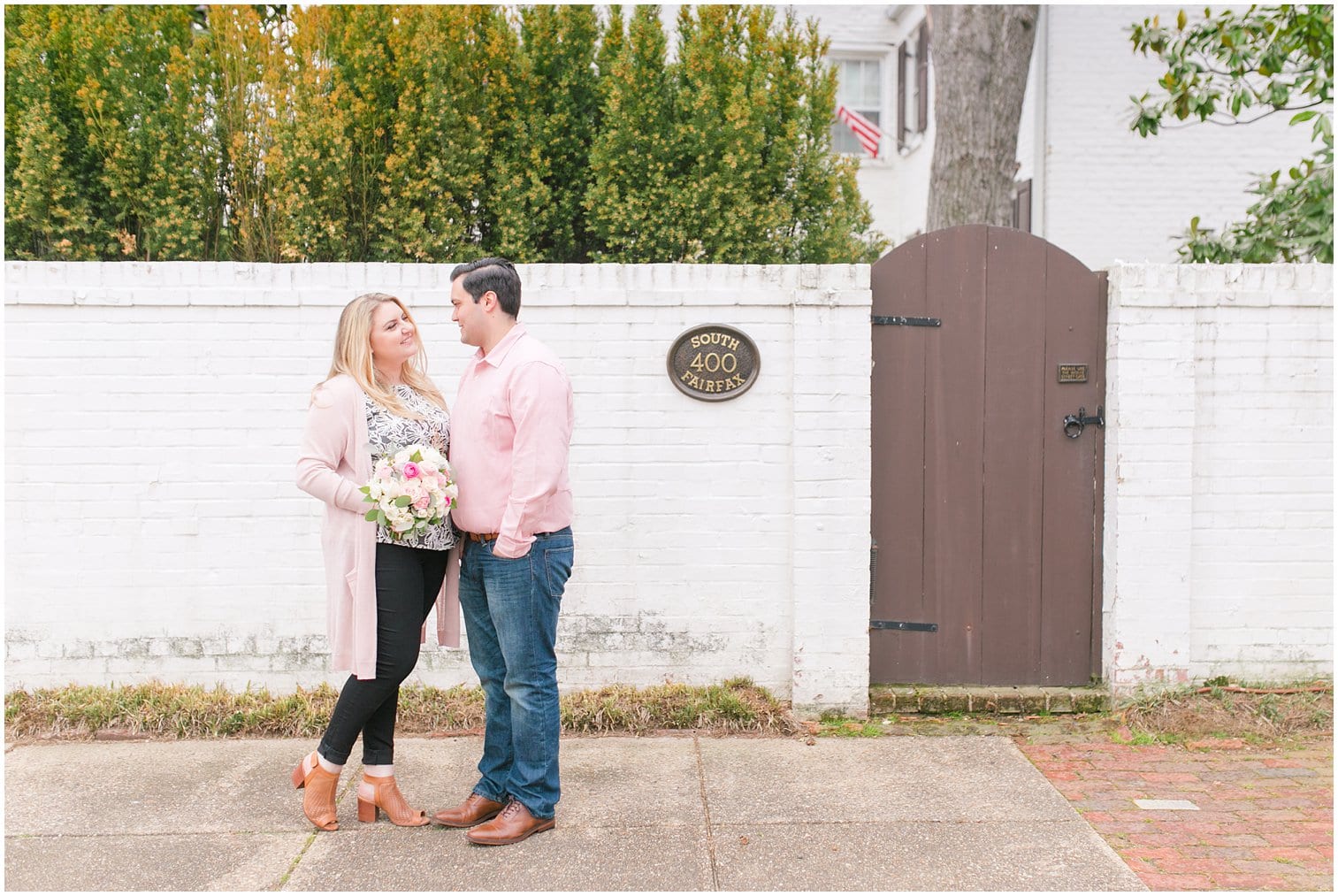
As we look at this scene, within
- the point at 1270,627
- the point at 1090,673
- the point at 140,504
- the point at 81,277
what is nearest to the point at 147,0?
the point at 81,277

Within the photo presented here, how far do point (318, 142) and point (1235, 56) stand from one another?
500 centimetres

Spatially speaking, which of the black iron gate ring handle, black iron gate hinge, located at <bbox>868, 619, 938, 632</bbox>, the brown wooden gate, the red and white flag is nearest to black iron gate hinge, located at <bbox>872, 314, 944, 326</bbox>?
the brown wooden gate

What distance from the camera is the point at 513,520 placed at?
344 cm

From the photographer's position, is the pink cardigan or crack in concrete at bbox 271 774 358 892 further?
the pink cardigan

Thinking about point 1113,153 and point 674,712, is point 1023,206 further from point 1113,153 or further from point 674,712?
point 674,712

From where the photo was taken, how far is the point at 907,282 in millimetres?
4867

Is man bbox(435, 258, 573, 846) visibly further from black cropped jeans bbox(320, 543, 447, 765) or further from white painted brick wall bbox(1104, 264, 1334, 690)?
white painted brick wall bbox(1104, 264, 1334, 690)

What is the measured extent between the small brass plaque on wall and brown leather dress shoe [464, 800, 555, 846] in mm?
2964

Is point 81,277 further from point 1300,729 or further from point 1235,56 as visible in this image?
point 1235,56

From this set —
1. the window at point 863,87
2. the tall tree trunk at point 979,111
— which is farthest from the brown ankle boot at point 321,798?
the window at point 863,87

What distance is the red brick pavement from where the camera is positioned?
136 inches

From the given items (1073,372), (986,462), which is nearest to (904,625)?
(986,462)

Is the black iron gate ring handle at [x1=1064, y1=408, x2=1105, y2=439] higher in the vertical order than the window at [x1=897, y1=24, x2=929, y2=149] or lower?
lower

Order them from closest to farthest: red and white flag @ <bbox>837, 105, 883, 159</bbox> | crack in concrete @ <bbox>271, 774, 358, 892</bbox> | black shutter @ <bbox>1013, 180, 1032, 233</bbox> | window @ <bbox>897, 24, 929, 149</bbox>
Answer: crack in concrete @ <bbox>271, 774, 358, 892</bbox> → black shutter @ <bbox>1013, 180, 1032, 233</bbox> → red and white flag @ <bbox>837, 105, 883, 159</bbox> → window @ <bbox>897, 24, 929, 149</bbox>
